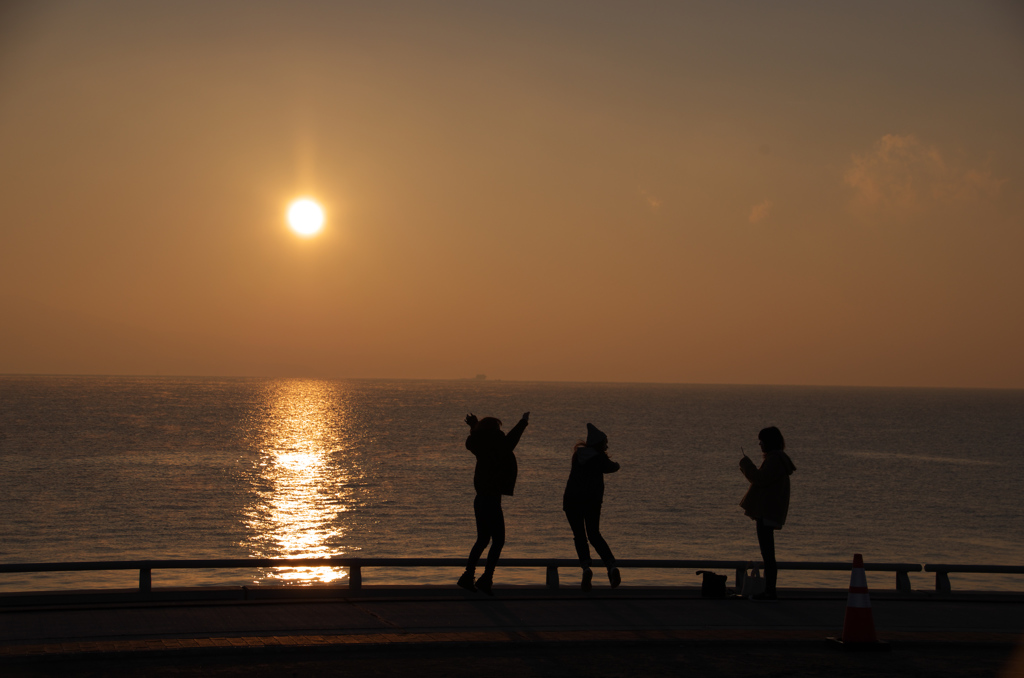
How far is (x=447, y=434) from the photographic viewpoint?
100000 millimetres

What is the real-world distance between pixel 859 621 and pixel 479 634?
3020 mm

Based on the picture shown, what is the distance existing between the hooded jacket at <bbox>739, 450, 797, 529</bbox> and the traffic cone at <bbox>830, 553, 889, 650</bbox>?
2.13 m

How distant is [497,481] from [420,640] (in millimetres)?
2481

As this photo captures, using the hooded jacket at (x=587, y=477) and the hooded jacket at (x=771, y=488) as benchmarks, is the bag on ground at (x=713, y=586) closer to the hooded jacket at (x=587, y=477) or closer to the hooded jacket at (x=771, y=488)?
the hooded jacket at (x=771, y=488)

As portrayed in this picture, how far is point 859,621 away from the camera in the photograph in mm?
8008

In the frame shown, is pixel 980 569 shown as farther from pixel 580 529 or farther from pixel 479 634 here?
pixel 479 634

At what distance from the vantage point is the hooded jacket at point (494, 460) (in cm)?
1002

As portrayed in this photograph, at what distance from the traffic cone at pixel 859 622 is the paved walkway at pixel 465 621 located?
30 centimetres

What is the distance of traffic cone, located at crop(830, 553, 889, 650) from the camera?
26.1 ft

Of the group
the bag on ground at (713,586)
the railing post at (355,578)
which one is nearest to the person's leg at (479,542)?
the railing post at (355,578)

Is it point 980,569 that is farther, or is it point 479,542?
point 980,569

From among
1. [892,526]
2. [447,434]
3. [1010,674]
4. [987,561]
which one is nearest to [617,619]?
[1010,674]

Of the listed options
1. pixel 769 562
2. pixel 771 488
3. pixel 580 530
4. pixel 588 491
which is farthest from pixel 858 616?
pixel 580 530

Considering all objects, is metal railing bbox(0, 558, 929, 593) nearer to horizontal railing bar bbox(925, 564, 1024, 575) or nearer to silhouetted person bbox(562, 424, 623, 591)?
horizontal railing bar bbox(925, 564, 1024, 575)
